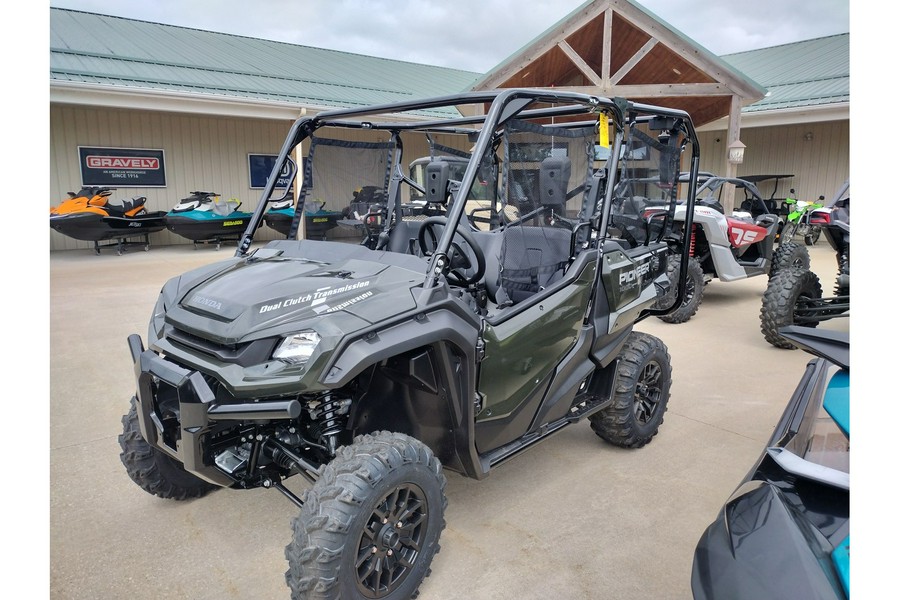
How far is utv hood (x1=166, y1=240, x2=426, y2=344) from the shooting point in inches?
84.7

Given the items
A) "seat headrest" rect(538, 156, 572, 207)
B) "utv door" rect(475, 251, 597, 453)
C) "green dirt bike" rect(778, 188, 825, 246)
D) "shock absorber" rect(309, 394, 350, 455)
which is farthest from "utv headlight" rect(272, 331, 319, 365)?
"green dirt bike" rect(778, 188, 825, 246)

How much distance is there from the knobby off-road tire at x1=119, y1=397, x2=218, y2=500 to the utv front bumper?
0.44 m

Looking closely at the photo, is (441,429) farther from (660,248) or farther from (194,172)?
(194,172)

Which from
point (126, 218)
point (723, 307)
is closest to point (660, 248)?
point (723, 307)

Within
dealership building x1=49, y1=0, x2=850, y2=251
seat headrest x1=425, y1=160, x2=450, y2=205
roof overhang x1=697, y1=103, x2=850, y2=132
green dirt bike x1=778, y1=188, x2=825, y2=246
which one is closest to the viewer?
seat headrest x1=425, y1=160, x2=450, y2=205

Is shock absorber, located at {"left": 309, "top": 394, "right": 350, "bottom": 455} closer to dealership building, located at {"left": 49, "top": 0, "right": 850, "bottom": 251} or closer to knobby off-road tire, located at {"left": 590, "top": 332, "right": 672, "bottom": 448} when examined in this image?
knobby off-road tire, located at {"left": 590, "top": 332, "right": 672, "bottom": 448}

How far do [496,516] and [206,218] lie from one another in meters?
11.2

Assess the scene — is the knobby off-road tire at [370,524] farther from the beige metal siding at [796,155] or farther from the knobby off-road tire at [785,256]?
the beige metal siding at [796,155]

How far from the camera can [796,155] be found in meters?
16.1

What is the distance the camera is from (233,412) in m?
2.06

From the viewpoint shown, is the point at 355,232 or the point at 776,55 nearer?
the point at 355,232

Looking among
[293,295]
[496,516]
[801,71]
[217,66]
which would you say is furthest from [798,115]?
[293,295]


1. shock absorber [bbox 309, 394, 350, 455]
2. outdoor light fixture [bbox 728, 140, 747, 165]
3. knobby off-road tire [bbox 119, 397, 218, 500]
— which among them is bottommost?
knobby off-road tire [bbox 119, 397, 218, 500]
